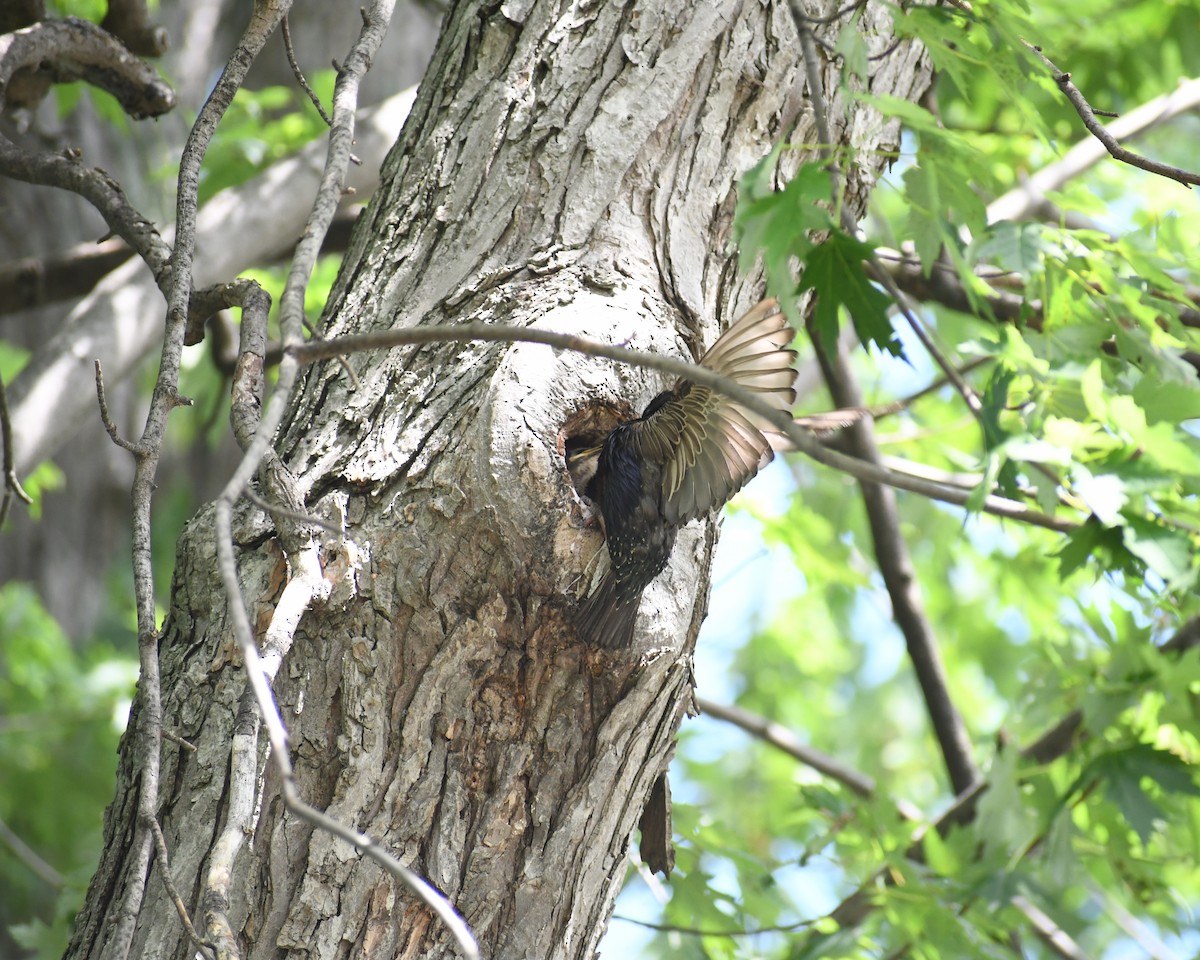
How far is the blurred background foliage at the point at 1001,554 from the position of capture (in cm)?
144

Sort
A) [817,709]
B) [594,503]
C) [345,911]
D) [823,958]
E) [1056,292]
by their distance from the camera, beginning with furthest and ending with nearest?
[817,709], [823,958], [1056,292], [594,503], [345,911]

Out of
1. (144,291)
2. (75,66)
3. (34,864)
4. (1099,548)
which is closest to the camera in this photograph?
(1099,548)

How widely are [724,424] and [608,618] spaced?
299mm

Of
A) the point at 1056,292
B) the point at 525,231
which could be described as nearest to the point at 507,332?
the point at 525,231

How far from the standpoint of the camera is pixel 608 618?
1.30 metres

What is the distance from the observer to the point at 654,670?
4.38ft

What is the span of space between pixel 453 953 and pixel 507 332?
2.54 feet

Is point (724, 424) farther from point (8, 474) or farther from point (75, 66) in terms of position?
point (75, 66)

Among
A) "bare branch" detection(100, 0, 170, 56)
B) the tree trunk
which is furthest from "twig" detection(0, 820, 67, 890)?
"bare branch" detection(100, 0, 170, 56)

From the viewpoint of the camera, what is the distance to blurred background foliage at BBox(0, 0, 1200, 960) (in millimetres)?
1438

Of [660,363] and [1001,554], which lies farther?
[1001,554]

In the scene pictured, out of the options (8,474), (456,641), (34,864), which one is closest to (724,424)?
(456,641)

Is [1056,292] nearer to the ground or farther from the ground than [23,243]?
nearer to the ground

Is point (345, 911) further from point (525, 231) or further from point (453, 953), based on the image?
point (525, 231)
